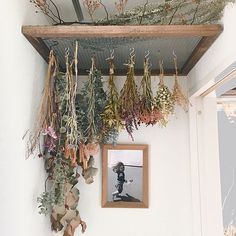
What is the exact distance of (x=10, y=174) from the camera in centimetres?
112

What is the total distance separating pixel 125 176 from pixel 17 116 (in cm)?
91

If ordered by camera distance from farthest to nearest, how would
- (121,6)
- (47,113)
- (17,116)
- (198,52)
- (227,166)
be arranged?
(227,166), (198,52), (47,113), (121,6), (17,116)

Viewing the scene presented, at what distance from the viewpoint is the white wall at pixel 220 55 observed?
113 centimetres

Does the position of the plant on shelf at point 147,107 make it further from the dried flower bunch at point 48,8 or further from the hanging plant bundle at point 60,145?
the dried flower bunch at point 48,8

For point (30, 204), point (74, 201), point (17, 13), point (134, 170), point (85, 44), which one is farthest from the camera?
point (134, 170)

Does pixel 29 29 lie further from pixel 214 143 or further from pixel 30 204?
pixel 214 143

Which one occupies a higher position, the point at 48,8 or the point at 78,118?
the point at 48,8

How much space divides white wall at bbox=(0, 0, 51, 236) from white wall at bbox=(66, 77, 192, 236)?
456mm

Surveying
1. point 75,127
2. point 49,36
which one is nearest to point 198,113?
point 75,127

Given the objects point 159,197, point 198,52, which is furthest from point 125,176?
point 198,52

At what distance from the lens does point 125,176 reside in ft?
6.18

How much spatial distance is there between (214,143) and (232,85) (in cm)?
50

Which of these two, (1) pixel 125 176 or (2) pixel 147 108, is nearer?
(2) pixel 147 108

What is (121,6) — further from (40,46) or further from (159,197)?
(159,197)
